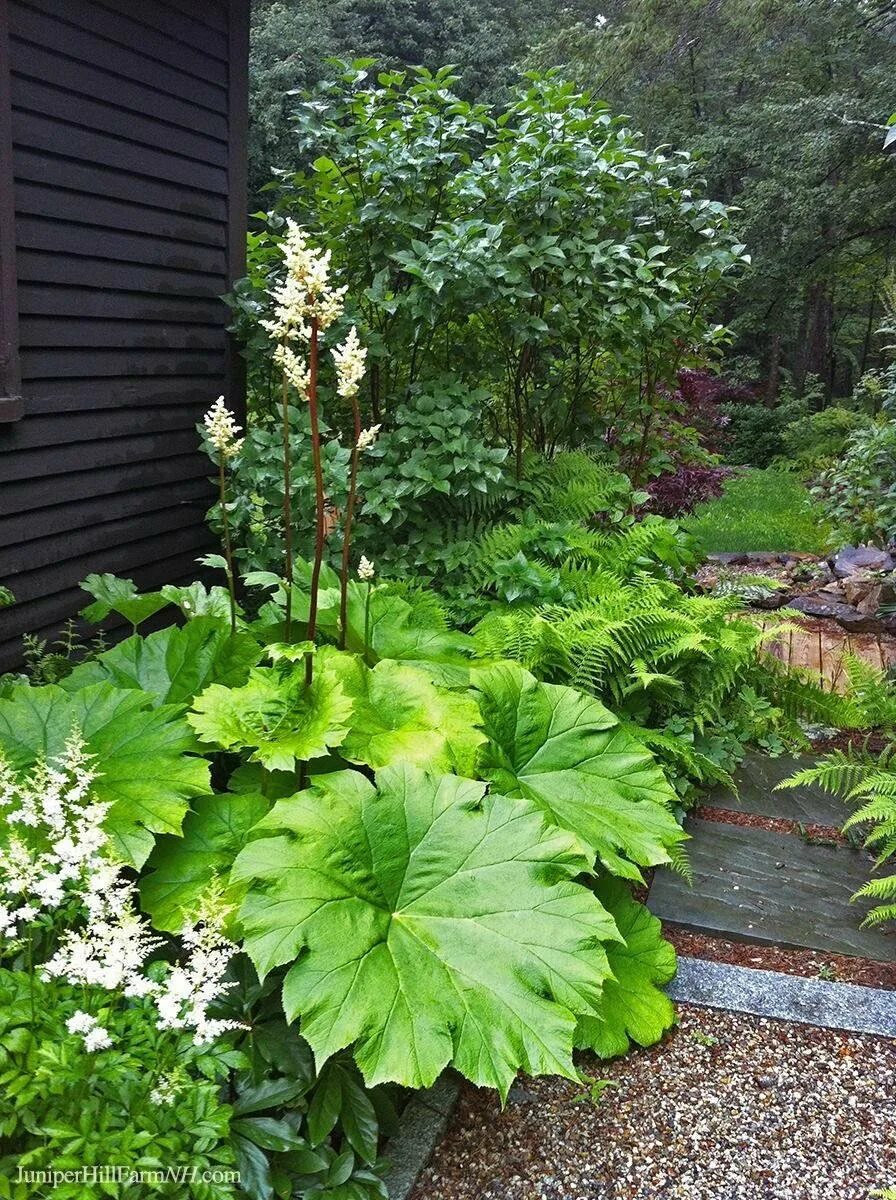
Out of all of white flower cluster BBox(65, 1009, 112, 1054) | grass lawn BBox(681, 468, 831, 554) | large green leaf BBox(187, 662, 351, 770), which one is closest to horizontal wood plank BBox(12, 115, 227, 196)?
large green leaf BBox(187, 662, 351, 770)

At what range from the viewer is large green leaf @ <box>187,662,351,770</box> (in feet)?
6.19

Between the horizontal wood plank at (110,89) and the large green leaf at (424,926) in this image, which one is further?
the horizontal wood plank at (110,89)

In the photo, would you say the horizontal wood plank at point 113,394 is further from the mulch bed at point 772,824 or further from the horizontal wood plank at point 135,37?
the mulch bed at point 772,824

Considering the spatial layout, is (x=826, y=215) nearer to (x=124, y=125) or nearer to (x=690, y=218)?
(x=690, y=218)

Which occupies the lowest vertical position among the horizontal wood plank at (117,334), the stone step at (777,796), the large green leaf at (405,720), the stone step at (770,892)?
the stone step at (770,892)

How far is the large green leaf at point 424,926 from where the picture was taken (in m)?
1.50

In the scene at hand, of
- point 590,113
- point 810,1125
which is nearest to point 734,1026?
point 810,1125

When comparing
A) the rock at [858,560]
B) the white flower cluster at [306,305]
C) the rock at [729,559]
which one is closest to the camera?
the white flower cluster at [306,305]

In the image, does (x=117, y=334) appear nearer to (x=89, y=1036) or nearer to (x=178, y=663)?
(x=178, y=663)

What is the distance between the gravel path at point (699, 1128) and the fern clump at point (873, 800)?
1.36ft

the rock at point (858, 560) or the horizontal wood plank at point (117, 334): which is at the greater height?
the horizontal wood plank at point (117, 334)

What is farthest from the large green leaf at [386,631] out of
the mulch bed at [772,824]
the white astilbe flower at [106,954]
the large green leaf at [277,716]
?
the white astilbe flower at [106,954]

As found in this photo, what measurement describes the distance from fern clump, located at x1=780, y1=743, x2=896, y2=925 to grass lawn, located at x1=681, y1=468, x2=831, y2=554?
323 cm

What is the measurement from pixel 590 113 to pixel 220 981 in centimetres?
387
